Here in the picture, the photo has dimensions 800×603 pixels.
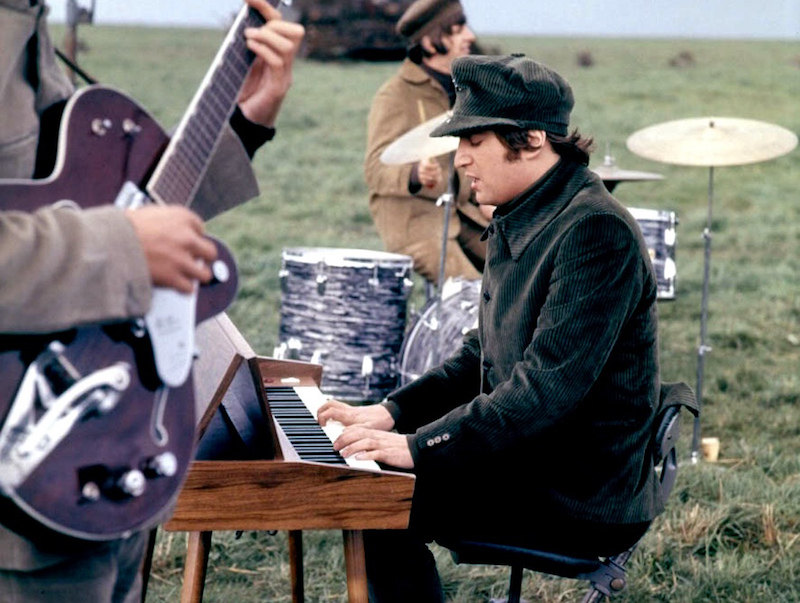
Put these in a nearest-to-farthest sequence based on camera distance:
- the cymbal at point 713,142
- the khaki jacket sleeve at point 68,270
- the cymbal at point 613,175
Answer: the khaki jacket sleeve at point 68,270, the cymbal at point 713,142, the cymbal at point 613,175

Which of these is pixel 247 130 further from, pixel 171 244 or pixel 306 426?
pixel 306 426

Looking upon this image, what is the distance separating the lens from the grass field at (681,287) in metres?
4.45

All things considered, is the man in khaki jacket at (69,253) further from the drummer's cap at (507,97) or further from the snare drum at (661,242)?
the snare drum at (661,242)

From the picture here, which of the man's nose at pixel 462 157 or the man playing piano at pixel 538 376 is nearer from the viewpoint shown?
the man playing piano at pixel 538 376

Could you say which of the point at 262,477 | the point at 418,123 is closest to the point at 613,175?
the point at 418,123

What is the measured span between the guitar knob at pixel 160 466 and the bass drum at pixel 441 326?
4.19m

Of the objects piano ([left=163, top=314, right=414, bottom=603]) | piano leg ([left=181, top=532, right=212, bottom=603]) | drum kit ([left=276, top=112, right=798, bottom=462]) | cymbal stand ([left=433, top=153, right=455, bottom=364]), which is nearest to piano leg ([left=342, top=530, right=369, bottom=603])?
piano ([left=163, top=314, right=414, bottom=603])

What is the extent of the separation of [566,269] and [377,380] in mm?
3776

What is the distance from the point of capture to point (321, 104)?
2547cm

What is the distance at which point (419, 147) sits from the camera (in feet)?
19.1

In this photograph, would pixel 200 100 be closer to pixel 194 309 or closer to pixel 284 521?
pixel 194 309

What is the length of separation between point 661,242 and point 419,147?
1980mm

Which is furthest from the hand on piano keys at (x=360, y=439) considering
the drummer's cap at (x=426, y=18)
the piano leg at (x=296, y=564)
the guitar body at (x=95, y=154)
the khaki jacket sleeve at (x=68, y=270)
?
the drummer's cap at (x=426, y=18)

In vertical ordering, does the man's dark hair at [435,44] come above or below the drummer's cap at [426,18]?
below
